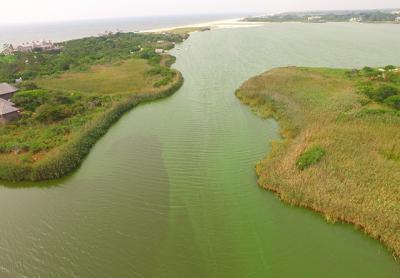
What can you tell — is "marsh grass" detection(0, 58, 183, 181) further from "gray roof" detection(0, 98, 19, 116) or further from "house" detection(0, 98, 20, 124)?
"gray roof" detection(0, 98, 19, 116)

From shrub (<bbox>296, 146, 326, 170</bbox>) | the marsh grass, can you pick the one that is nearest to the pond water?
the marsh grass

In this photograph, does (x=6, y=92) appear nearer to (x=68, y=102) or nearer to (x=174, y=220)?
(x=68, y=102)

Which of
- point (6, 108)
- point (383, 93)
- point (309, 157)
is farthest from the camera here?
point (6, 108)

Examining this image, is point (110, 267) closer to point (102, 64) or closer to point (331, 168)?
point (331, 168)

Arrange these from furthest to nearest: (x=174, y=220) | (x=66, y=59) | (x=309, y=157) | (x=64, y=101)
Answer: (x=66, y=59)
(x=64, y=101)
(x=309, y=157)
(x=174, y=220)

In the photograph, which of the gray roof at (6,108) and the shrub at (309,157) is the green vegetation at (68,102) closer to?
the gray roof at (6,108)

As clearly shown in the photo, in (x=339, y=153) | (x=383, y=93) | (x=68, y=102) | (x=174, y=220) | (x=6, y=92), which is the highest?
(x=6, y=92)


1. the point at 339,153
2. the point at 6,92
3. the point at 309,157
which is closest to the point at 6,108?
the point at 6,92
